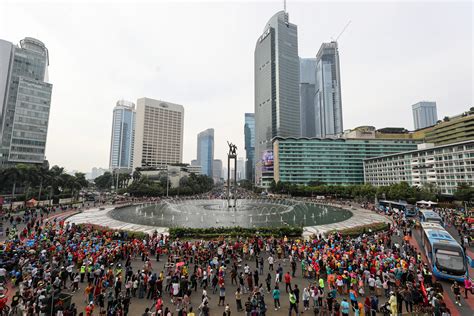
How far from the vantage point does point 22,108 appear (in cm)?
8875

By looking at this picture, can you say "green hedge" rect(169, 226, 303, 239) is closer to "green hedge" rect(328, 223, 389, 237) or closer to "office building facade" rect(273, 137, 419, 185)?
"green hedge" rect(328, 223, 389, 237)

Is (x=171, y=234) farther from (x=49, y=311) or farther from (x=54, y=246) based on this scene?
(x=49, y=311)

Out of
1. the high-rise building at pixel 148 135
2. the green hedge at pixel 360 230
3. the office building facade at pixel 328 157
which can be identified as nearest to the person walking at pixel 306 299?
the green hedge at pixel 360 230

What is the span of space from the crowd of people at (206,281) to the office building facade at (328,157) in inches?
4662

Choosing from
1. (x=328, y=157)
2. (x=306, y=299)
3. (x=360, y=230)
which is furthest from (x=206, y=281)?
(x=328, y=157)

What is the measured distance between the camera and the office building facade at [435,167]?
71.9 m

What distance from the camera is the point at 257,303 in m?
11.5

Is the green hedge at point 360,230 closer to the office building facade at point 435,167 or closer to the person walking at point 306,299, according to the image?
the person walking at point 306,299

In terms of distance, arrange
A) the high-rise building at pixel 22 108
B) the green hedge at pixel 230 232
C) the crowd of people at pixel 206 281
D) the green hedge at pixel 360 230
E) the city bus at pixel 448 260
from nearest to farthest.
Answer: the crowd of people at pixel 206 281 → the city bus at pixel 448 260 → the green hedge at pixel 230 232 → the green hedge at pixel 360 230 → the high-rise building at pixel 22 108

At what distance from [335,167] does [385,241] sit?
397 feet

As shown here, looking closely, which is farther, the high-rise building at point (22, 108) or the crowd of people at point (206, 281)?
the high-rise building at point (22, 108)

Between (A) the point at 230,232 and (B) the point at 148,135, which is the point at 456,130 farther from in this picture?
(B) the point at 148,135

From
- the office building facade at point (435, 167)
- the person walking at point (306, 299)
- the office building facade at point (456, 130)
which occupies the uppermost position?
the office building facade at point (456, 130)

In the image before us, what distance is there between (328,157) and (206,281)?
13968cm
